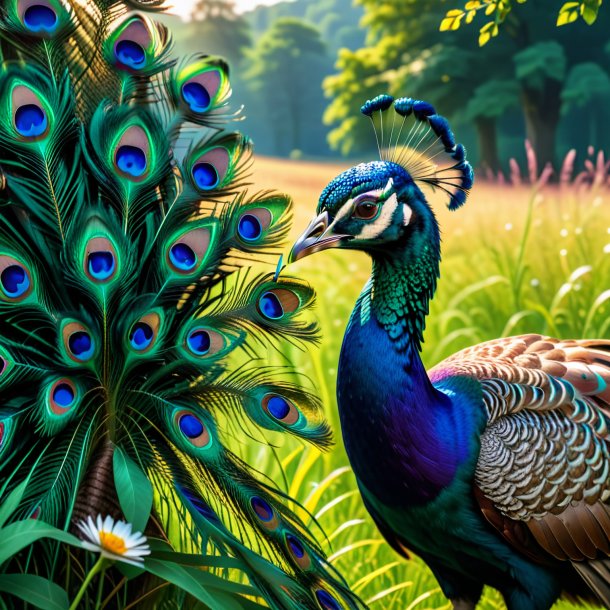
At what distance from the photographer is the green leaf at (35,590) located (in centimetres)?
197

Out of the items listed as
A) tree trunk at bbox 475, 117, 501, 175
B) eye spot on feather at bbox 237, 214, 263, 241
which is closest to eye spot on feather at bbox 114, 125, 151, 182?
eye spot on feather at bbox 237, 214, 263, 241

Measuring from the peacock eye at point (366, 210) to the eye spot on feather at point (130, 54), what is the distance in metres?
0.81

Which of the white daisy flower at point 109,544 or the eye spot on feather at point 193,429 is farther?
the eye spot on feather at point 193,429

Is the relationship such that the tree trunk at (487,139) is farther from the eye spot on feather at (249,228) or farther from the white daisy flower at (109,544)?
the white daisy flower at (109,544)

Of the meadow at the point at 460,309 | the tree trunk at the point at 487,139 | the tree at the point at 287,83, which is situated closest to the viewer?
the meadow at the point at 460,309

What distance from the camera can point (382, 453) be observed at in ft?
7.07

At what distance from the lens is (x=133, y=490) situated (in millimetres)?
2076

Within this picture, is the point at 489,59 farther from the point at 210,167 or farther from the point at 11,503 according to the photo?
the point at 11,503

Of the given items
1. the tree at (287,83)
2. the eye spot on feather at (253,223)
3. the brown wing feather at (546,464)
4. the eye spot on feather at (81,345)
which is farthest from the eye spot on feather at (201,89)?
the tree at (287,83)

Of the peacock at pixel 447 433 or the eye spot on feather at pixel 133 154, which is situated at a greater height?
the eye spot on feather at pixel 133 154

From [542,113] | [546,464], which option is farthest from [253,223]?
[542,113]

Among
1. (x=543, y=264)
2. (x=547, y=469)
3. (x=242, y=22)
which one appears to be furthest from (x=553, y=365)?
(x=242, y=22)

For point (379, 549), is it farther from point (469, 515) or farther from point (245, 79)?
point (245, 79)

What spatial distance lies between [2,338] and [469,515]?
4.30 ft
